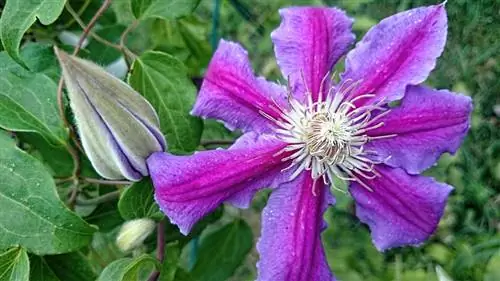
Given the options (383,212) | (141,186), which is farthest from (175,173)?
(383,212)

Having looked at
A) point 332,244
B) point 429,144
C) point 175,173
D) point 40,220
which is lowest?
point 332,244

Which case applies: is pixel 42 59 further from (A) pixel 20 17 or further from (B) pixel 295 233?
(B) pixel 295 233

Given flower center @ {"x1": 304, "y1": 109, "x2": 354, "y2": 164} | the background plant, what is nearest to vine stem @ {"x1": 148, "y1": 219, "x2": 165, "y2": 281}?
the background plant

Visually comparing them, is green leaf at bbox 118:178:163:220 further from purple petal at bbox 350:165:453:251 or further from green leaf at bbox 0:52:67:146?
purple petal at bbox 350:165:453:251

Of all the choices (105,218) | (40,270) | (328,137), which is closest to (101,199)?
(105,218)

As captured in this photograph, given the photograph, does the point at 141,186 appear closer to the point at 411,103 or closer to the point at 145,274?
the point at 145,274

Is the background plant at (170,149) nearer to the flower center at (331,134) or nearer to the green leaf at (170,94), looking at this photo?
the green leaf at (170,94)

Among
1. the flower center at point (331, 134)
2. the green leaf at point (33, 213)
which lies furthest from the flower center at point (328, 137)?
the green leaf at point (33, 213)
